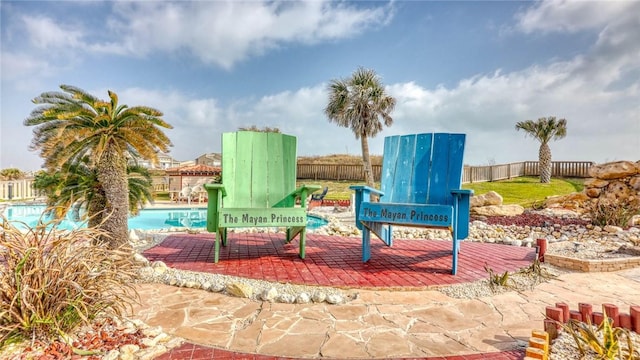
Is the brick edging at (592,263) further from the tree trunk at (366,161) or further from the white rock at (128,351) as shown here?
the tree trunk at (366,161)

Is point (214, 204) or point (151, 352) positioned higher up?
point (214, 204)

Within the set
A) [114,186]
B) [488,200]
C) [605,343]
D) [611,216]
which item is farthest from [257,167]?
[488,200]

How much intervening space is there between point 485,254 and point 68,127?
5.14 m

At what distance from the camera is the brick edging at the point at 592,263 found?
3.38 meters

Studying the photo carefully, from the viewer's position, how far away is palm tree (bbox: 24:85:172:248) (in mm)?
3545

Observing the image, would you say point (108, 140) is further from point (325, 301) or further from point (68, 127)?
point (325, 301)

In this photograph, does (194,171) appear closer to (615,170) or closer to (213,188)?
(213,188)

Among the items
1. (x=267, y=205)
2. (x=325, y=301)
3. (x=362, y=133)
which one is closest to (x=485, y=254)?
(x=325, y=301)

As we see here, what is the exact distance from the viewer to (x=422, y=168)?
12.3ft

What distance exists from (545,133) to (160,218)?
19.6 meters

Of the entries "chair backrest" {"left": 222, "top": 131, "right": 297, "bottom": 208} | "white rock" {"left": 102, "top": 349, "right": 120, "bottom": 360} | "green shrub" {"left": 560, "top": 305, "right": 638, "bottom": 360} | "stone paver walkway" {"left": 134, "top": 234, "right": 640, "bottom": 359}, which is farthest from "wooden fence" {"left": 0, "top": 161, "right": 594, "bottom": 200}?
"white rock" {"left": 102, "top": 349, "right": 120, "bottom": 360}

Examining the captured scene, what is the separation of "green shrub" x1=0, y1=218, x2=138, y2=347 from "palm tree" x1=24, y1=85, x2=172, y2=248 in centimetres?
173

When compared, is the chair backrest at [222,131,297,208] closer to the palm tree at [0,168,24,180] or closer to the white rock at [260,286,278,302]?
the white rock at [260,286,278,302]

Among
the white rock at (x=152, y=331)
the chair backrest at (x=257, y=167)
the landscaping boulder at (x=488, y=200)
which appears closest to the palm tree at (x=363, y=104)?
the landscaping boulder at (x=488, y=200)
